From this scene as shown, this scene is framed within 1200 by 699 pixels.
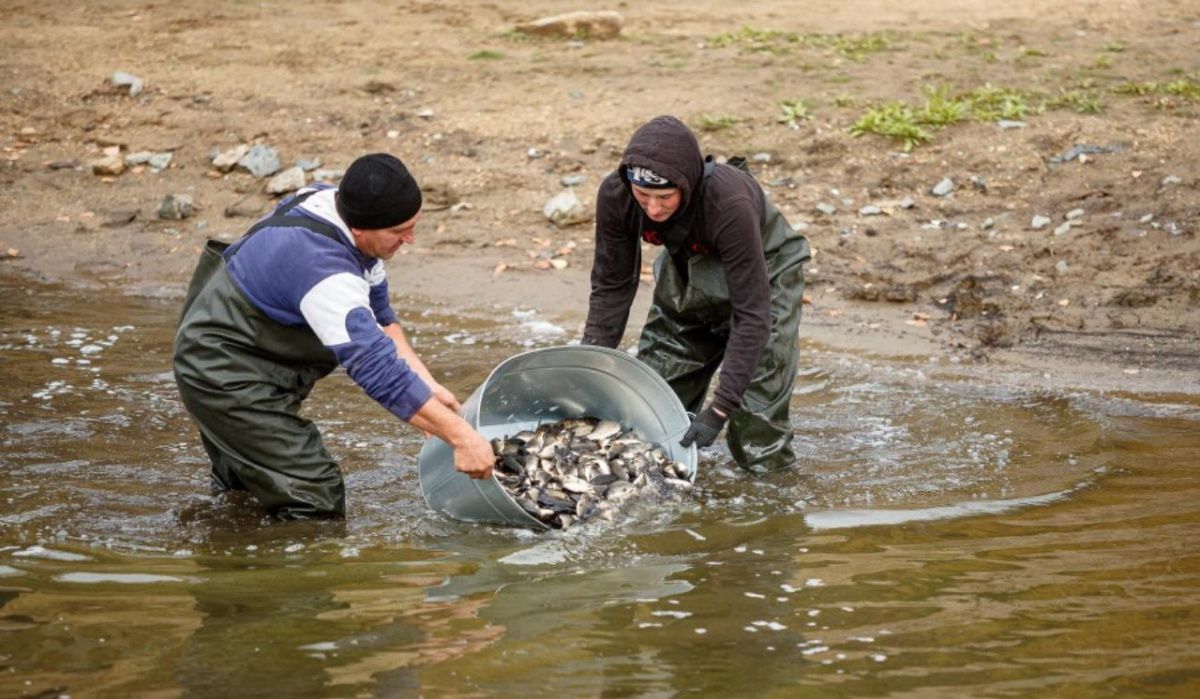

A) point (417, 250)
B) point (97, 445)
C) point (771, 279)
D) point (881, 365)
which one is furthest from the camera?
point (417, 250)

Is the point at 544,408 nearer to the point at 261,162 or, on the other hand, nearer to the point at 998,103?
the point at 261,162

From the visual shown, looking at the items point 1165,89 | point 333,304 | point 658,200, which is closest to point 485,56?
point 1165,89

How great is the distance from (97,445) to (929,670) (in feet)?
12.8

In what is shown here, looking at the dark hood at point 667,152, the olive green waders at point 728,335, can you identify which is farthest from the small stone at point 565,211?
the dark hood at point 667,152

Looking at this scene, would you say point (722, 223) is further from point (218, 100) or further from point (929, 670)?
point (218, 100)

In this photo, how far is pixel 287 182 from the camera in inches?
380

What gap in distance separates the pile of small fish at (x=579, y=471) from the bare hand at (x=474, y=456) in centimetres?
42

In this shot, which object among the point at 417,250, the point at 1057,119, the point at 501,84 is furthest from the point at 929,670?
the point at 501,84

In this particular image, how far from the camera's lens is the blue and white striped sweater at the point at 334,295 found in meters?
4.67

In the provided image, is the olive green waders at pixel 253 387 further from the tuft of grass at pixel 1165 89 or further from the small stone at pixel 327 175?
the tuft of grass at pixel 1165 89

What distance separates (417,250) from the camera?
9242mm

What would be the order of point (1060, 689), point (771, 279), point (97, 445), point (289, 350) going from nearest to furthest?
point (1060, 689) → point (289, 350) → point (771, 279) → point (97, 445)

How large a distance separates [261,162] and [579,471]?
5.21m

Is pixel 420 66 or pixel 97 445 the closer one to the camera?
pixel 97 445
